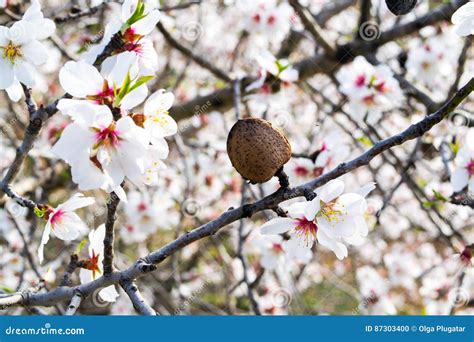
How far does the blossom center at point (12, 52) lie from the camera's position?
128 centimetres

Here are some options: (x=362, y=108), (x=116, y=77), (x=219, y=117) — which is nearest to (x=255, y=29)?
(x=219, y=117)

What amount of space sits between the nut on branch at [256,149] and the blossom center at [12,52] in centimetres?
59

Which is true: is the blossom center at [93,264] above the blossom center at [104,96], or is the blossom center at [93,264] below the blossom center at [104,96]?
→ below

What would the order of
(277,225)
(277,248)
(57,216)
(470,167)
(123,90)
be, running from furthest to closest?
(277,248), (470,167), (57,216), (277,225), (123,90)

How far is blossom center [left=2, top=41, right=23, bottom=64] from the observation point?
1.28m

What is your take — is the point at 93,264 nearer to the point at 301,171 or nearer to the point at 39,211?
the point at 39,211

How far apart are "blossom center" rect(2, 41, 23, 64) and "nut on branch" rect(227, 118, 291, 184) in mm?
590

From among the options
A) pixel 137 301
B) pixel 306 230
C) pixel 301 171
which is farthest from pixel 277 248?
pixel 137 301

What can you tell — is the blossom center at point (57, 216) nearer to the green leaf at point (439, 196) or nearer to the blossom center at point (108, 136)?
the blossom center at point (108, 136)

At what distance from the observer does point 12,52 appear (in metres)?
1.28

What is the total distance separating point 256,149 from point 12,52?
0.65m

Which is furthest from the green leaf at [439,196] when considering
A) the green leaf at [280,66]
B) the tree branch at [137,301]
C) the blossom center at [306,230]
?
the tree branch at [137,301]

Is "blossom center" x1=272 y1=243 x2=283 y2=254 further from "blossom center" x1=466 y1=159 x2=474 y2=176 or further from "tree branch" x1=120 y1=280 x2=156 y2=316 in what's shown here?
"tree branch" x1=120 y1=280 x2=156 y2=316

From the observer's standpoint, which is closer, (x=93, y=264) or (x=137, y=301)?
(x=137, y=301)
